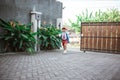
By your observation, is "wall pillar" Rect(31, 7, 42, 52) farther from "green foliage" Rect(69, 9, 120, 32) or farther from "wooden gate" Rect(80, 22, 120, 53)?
"green foliage" Rect(69, 9, 120, 32)

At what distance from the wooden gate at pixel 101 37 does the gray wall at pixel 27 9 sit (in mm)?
2834

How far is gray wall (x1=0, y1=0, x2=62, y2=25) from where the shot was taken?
455 inches

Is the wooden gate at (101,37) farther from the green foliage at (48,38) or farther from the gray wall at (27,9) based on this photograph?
the gray wall at (27,9)

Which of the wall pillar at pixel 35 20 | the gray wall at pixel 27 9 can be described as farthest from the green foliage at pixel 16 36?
the wall pillar at pixel 35 20

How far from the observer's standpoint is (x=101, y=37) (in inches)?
523

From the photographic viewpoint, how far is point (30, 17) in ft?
42.8

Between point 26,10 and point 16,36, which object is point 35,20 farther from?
point 16,36

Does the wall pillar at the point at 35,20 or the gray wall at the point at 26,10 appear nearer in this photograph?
the gray wall at the point at 26,10

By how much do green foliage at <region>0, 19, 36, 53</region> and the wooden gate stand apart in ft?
12.2

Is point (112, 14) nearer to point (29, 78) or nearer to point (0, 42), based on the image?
point (0, 42)

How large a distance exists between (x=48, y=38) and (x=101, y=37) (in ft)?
11.3

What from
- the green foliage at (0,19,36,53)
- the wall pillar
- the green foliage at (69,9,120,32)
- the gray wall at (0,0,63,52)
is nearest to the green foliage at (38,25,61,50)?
the wall pillar

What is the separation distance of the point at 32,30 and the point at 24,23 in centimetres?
65

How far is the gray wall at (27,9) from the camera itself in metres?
11.5
